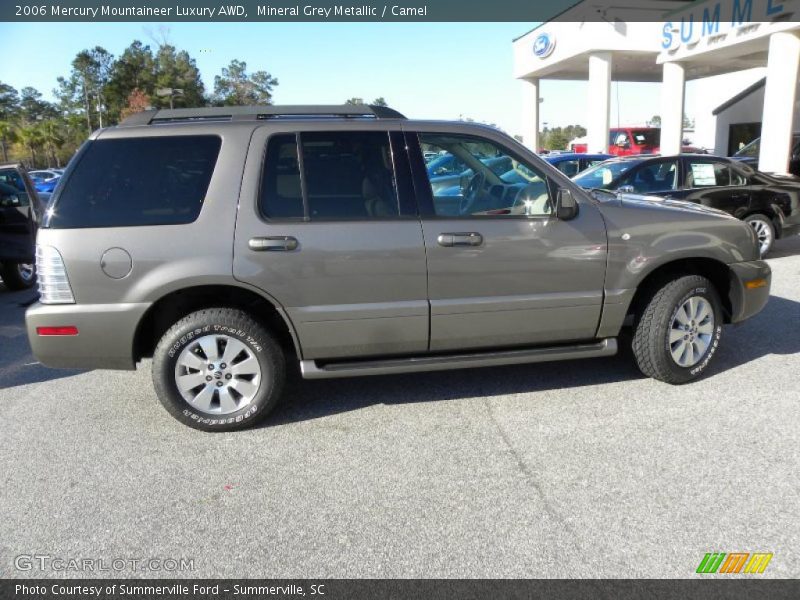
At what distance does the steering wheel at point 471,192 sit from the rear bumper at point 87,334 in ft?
6.80

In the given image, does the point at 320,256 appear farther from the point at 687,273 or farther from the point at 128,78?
the point at 128,78

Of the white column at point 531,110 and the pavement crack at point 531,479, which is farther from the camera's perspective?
the white column at point 531,110

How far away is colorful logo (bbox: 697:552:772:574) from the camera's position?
253 centimetres

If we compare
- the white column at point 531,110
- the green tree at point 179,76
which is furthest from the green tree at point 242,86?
the white column at point 531,110

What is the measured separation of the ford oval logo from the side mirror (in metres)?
23.3

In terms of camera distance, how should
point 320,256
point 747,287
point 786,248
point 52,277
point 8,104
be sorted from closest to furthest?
point 52,277
point 320,256
point 747,287
point 786,248
point 8,104

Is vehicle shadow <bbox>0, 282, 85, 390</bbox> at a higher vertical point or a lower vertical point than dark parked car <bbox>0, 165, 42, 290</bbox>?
lower

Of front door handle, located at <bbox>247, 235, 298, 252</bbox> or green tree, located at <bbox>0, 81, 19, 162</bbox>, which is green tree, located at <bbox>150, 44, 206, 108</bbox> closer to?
green tree, located at <bbox>0, 81, 19, 162</bbox>

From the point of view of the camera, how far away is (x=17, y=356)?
5625 mm

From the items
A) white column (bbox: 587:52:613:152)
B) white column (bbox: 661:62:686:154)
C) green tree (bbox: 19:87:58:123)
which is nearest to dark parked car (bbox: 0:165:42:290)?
white column (bbox: 661:62:686:154)

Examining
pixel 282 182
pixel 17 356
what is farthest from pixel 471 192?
pixel 17 356

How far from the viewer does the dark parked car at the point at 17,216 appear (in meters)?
7.88

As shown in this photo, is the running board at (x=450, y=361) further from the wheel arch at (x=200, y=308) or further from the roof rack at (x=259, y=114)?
the roof rack at (x=259, y=114)

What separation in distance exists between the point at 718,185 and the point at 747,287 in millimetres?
4724
